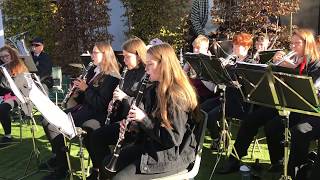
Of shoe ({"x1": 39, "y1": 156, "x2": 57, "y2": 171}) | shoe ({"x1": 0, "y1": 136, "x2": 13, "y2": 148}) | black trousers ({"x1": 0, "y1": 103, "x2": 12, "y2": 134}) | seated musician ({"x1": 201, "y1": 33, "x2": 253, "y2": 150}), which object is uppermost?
seated musician ({"x1": 201, "y1": 33, "x2": 253, "y2": 150})

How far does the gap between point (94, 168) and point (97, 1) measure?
678 centimetres

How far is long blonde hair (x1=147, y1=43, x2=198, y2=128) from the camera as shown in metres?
2.91

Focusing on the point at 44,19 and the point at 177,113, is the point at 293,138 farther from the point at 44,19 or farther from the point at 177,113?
the point at 44,19

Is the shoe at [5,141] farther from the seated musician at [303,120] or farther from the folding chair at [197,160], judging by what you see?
the seated musician at [303,120]

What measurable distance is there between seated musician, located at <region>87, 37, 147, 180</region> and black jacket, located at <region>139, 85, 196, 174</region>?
0.92m

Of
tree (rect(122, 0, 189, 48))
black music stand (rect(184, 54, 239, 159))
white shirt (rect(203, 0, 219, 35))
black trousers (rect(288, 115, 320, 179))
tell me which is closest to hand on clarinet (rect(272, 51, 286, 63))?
black music stand (rect(184, 54, 239, 159))

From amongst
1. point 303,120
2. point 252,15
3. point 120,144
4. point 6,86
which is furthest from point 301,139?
point 252,15

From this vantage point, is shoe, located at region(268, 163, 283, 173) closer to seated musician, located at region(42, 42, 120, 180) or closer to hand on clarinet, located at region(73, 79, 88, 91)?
seated musician, located at region(42, 42, 120, 180)

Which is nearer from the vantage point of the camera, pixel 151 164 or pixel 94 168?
pixel 151 164

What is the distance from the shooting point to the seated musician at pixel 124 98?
4.03 m

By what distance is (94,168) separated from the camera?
13.7 ft

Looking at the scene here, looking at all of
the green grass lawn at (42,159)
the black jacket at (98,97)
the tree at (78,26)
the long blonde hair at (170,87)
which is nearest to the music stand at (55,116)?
the long blonde hair at (170,87)

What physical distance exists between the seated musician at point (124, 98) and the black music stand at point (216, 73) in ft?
2.01

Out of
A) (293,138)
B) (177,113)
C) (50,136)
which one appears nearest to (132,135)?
(177,113)
